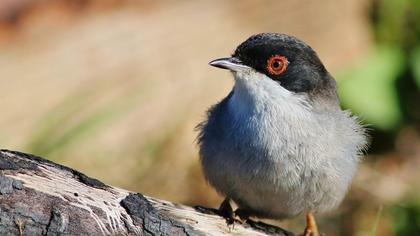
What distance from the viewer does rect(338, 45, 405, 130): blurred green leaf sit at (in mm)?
7875

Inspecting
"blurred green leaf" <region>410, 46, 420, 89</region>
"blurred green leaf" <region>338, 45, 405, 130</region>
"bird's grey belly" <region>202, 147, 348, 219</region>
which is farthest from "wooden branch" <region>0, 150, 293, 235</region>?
"blurred green leaf" <region>410, 46, 420, 89</region>

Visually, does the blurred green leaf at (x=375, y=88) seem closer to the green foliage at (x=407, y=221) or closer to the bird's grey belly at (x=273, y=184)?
the green foliage at (x=407, y=221)

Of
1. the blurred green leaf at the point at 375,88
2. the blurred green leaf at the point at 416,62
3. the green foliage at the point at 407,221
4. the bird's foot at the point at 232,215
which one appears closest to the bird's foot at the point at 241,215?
the bird's foot at the point at 232,215

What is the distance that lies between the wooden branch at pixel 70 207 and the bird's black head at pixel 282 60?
3.04ft

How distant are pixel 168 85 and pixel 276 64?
284 centimetres

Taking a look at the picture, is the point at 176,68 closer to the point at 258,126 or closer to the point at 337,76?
the point at 337,76

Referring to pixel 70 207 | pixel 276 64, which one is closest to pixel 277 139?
pixel 276 64

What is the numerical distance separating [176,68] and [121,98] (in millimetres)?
682

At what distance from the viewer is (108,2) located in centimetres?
756

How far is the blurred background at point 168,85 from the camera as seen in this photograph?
22.9 feet

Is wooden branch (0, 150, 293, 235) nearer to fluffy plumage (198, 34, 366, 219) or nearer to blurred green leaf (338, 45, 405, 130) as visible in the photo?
fluffy plumage (198, 34, 366, 219)

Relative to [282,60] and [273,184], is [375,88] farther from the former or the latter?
[273,184]

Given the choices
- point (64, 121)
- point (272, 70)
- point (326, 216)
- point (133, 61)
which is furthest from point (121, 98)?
point (272, 70)

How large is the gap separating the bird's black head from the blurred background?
5.80 feet
